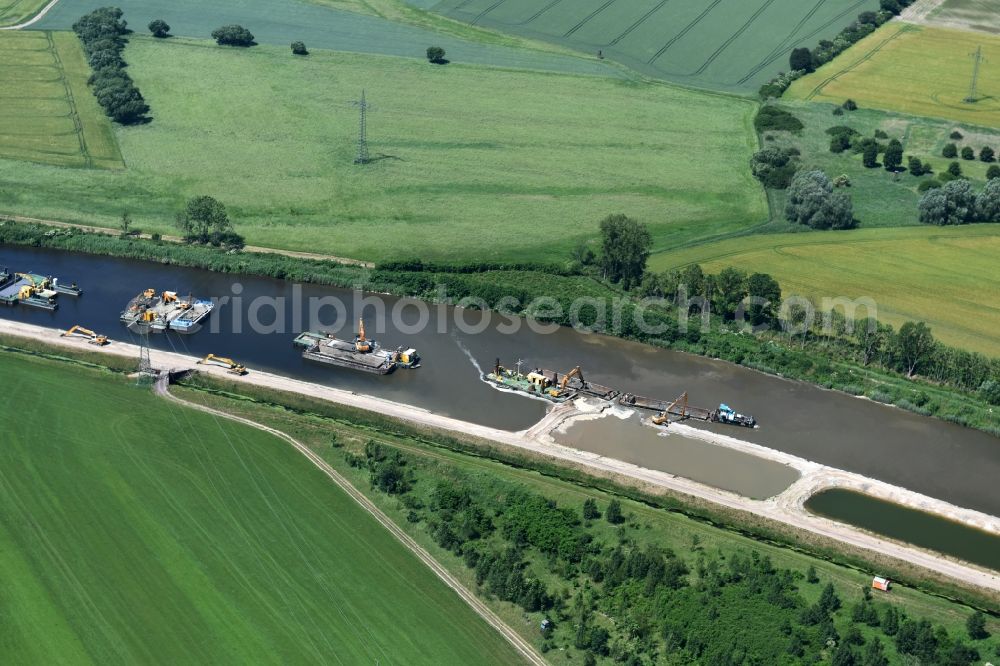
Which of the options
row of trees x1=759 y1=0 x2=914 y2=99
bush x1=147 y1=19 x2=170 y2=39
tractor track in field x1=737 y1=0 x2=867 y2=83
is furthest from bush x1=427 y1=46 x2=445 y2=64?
row of trees x1=759 y1=0 x2=914 y2=99

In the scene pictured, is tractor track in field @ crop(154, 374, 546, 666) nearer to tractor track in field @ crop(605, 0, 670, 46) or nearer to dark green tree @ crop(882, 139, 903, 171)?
dark green tree @ crop(882, 139, 903, 171)

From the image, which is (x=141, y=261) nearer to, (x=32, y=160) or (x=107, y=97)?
(x=32, y=160)

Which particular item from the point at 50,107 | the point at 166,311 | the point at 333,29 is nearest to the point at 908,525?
the point at 166,311

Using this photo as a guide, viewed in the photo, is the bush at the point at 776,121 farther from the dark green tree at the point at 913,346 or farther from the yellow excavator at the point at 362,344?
the yellow excavator at the point at 362,344

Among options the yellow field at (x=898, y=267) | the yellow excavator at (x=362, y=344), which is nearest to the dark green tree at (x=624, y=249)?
the yellow field at (x=898, y=267)

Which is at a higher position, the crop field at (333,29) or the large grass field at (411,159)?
the crop field at (333,29)

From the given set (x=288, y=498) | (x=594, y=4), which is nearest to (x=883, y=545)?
(x=288, y=498)
